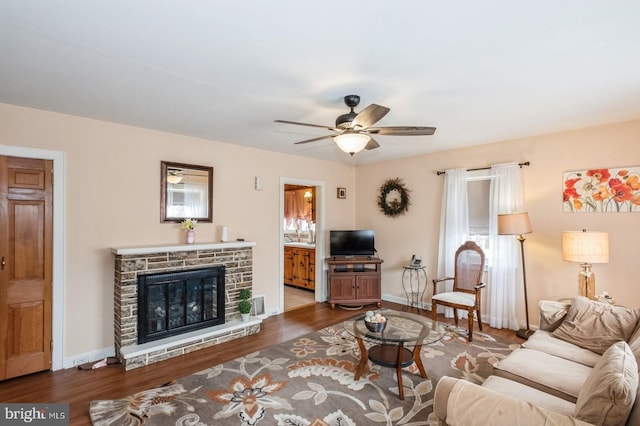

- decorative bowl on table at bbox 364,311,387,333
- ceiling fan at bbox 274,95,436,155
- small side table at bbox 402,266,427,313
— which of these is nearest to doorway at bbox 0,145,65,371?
ceiling fan at bbox 274,95,436,155

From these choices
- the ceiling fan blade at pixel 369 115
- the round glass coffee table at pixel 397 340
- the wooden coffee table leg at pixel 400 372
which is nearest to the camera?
the ceiling fan blade at pixel 369 115

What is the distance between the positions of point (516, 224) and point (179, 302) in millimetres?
4158

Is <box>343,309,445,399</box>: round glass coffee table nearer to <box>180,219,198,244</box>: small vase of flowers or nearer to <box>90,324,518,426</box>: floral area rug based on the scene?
<box>90,324,518,426</box>: floral area rug

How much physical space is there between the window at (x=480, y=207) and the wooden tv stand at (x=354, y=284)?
153 cm

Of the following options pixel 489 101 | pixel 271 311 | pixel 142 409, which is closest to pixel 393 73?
pixel 489 101

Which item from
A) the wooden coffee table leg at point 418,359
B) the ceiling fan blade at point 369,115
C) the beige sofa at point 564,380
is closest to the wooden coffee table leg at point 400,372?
the wooden coffee table leg at point 418,359

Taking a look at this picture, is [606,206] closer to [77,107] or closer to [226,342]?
[226,342]

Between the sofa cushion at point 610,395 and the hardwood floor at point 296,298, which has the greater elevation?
the sofa cushion at point 610,395

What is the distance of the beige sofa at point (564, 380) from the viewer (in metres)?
1.39

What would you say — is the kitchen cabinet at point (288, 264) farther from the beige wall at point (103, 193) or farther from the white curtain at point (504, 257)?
the white curtain at point (504, 257)

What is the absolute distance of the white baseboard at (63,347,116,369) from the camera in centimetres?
324

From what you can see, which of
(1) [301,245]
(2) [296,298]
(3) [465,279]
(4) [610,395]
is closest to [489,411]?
(4) [610,395]

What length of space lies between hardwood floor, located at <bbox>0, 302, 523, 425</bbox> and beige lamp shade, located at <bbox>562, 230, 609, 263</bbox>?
1.28 m

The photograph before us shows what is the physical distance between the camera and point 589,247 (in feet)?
10.7
